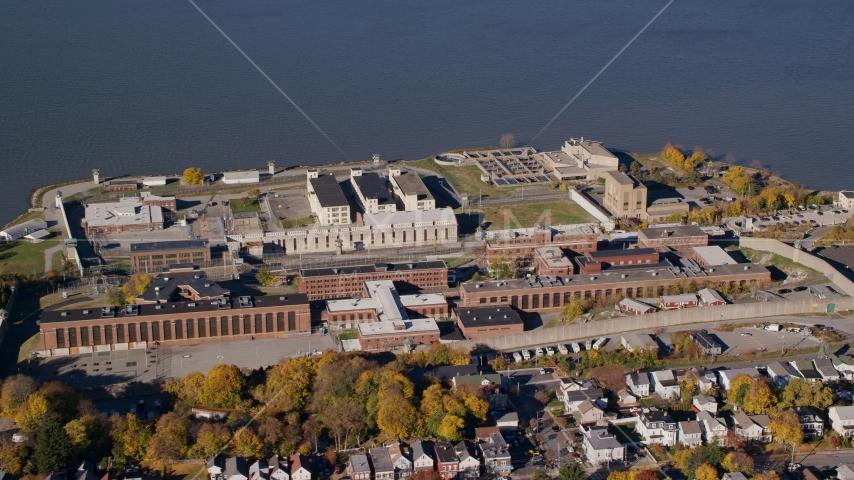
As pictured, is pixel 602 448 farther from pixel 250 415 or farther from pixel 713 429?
pixel 250 415

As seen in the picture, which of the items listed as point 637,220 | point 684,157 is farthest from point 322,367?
point 684,157

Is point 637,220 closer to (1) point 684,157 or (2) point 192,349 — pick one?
(1) point 684,157

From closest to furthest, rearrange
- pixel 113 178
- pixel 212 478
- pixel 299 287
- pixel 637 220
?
1. pixel 212 478
2. pixel 299 287
3. pixel 637 220
4. pixel 113 178

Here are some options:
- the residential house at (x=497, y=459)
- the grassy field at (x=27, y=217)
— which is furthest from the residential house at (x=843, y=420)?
the grassy field at (x=27, y=217)

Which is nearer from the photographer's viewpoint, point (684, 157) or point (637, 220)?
point (637, 220)

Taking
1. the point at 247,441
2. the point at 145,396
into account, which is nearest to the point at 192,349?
the point at 145,396

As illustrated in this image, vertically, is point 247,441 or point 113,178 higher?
point 113,178

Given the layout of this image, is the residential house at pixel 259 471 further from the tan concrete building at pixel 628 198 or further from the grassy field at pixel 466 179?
the grassy field at pixel 466 179

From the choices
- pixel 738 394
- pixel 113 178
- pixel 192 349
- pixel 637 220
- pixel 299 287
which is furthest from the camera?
pixel 113 178
